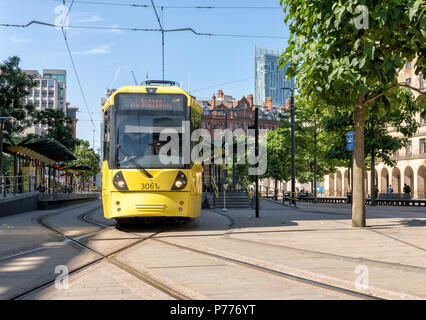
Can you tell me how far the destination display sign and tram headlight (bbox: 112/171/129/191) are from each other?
166cm

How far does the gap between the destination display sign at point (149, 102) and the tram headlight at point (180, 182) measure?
5.43 ft

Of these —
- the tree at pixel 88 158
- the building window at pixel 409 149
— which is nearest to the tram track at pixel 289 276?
the building window at pixel 409 149

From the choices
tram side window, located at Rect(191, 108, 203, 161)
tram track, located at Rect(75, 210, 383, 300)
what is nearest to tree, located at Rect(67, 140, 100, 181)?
tram side window, located at Rect(191, 108, 203, 161)

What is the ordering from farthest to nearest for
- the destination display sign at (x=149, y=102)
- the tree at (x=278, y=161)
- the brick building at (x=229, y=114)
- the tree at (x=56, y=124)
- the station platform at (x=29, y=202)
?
1. the brick building at (x=229, y=114)
2. the tree at (x=278, y=161)
3. the tree at (x=56, y=124)
4. the station platform at (x=29, y=202)
5. the destination display sign at (x=149, y=102)

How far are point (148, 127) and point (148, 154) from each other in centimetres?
67

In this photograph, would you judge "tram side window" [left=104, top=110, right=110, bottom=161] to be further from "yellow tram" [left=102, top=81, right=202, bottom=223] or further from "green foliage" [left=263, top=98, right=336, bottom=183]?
"green foliage" [left=263, top=98, right=336, bottom=183]

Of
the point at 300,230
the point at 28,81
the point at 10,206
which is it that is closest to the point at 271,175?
the point at 28,81

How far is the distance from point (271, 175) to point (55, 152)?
2999 centimetres

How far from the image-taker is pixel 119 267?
7020 mm

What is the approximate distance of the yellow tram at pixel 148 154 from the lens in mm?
11945

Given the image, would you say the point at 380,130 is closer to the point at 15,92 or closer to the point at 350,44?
the point at 350,44

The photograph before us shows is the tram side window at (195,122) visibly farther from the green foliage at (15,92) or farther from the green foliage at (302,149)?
the green foliage at (302,149)

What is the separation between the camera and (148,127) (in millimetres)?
12266
